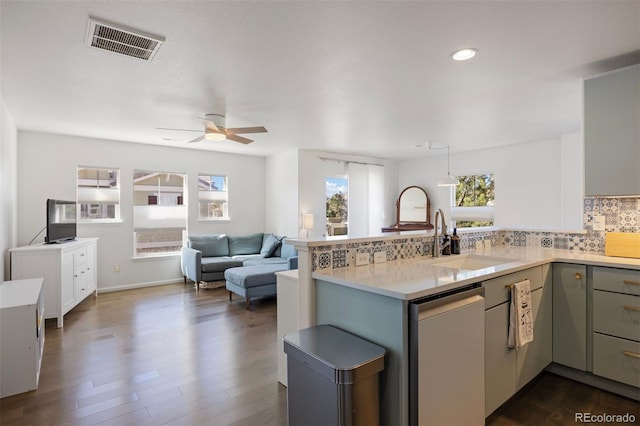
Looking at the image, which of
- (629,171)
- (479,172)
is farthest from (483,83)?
(479,172)

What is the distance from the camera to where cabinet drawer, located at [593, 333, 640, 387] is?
2.27m

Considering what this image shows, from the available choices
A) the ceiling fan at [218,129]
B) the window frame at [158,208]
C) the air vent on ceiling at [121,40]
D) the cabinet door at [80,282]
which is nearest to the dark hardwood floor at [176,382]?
the cabinet door at [80,282]

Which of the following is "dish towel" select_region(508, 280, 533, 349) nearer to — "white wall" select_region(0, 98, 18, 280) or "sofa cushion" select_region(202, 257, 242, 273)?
"sofa cushion" select_region(202, 257, 242, 273)

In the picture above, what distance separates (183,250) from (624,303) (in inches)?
234

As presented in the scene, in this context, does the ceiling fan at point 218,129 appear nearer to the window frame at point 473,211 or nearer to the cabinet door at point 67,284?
the cabinet door at point 67,284

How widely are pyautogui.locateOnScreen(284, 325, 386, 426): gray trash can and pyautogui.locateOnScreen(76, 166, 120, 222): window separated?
5279 mm

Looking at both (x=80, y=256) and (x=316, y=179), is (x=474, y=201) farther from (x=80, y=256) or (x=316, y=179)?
(x=80, y=256)

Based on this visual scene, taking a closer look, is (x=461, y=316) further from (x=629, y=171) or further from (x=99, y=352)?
(x=99, y=352)

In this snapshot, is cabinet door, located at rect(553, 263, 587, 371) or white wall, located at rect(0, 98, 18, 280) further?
white wall, located at rect(0, 98, 18, 280)

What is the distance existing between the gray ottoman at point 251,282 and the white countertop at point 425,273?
261cm

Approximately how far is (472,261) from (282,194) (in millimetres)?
4632

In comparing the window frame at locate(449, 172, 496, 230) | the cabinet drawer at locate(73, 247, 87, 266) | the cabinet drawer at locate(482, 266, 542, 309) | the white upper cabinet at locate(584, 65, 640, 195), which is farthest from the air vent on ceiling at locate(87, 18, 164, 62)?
the window frame at locate(449, 172, 496, 230)

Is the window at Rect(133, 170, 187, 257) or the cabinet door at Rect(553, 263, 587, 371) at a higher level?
the window at Rect(133, 170, 187, 257)

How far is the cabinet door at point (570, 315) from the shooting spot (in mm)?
2488
